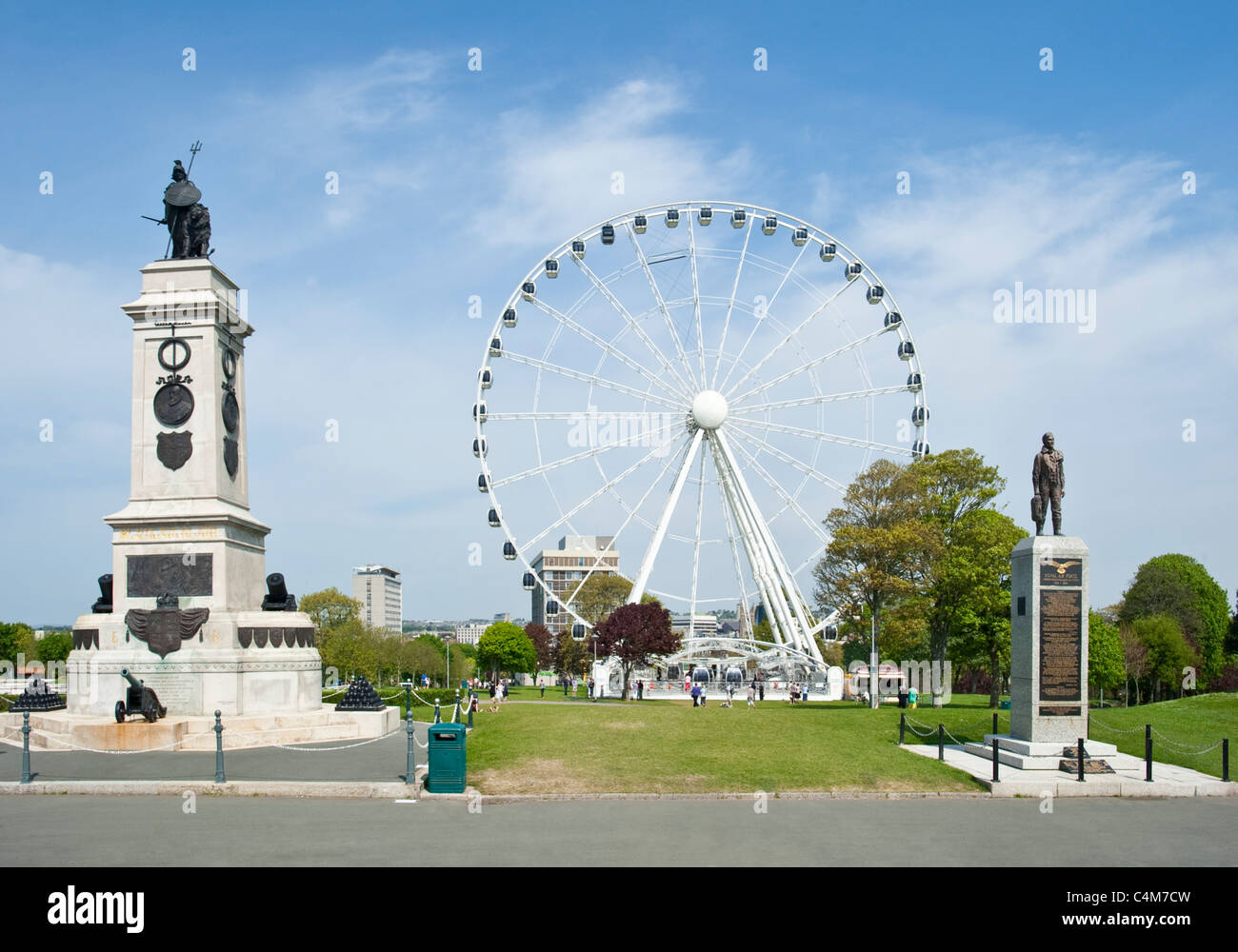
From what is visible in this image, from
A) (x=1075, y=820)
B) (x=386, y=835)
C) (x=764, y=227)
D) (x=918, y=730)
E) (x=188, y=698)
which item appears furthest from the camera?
(x=764, y=227)

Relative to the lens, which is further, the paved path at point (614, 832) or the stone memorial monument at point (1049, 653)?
the stone memorial monument at point (1049, 653)

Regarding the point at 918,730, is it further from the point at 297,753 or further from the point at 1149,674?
the point at 1149,674

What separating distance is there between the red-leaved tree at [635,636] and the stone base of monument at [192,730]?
93.3 feet

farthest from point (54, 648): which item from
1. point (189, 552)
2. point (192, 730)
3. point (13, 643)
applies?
point (192, 730)

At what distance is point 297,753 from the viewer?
863 inches

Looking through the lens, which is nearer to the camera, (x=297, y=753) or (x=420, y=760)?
(x=420, y=760)

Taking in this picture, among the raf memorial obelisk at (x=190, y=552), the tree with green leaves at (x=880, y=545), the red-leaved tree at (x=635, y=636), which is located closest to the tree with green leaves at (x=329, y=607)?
the red-leaved tree at (x=635, y=636)

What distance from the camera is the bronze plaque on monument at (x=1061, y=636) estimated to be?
21.1m

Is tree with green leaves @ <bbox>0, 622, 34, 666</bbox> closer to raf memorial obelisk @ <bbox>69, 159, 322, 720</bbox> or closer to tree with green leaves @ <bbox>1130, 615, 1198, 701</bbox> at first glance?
raf memorial obelisk @ <bbox>69, 159, 322, 720</bbox>

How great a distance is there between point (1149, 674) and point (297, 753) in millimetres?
65959

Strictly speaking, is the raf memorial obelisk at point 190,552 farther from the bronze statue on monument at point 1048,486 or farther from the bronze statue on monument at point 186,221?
the bronze statue on monument at point 1048,486

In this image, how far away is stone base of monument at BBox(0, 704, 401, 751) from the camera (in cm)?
2239

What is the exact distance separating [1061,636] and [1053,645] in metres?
0.24
